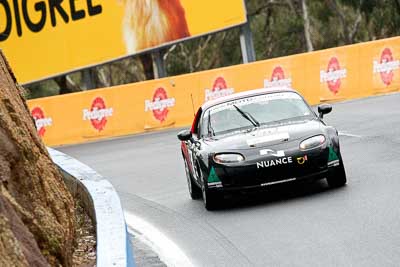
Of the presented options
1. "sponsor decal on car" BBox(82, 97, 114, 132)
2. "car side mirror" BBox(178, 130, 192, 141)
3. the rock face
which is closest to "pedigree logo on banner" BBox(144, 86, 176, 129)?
"sponsor decal on car" BBox(82, 97, 114, 132)

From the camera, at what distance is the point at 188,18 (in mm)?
32875

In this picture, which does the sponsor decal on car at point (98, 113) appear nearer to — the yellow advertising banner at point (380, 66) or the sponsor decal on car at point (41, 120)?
the sponsor decal on car at point (41, 120)

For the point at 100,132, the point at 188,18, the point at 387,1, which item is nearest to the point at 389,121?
the point at 100,132

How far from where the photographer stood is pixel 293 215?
1045 cm

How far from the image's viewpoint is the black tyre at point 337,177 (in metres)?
11.7

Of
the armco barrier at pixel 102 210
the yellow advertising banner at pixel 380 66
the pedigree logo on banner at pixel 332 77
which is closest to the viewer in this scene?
the armco barrier at pixel 102 210

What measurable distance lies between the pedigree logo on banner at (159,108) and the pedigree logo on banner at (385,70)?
598cm

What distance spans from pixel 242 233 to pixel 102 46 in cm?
2427

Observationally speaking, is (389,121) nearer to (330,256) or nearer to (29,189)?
(330,256)

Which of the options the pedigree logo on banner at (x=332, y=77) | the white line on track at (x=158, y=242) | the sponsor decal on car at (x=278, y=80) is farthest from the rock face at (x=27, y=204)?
the pedigree logo on banner at (x=332, y=77)

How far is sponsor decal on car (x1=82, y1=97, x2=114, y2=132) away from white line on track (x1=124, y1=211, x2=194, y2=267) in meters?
15.8

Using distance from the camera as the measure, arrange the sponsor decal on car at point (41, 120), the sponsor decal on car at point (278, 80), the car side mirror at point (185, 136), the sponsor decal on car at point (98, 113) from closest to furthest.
Answer: the car side mirror at point (185, 136), the sponsor decal on car at point (41, 120), the sponsor decal on car at point (98, 113), the sponsor decal on car at point (278, 80)

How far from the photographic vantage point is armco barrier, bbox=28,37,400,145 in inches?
1086

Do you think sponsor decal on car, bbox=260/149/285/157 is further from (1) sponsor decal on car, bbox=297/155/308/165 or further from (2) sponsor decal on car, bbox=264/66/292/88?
(2) sponsor decal on car, bbox=264/66/292/88
